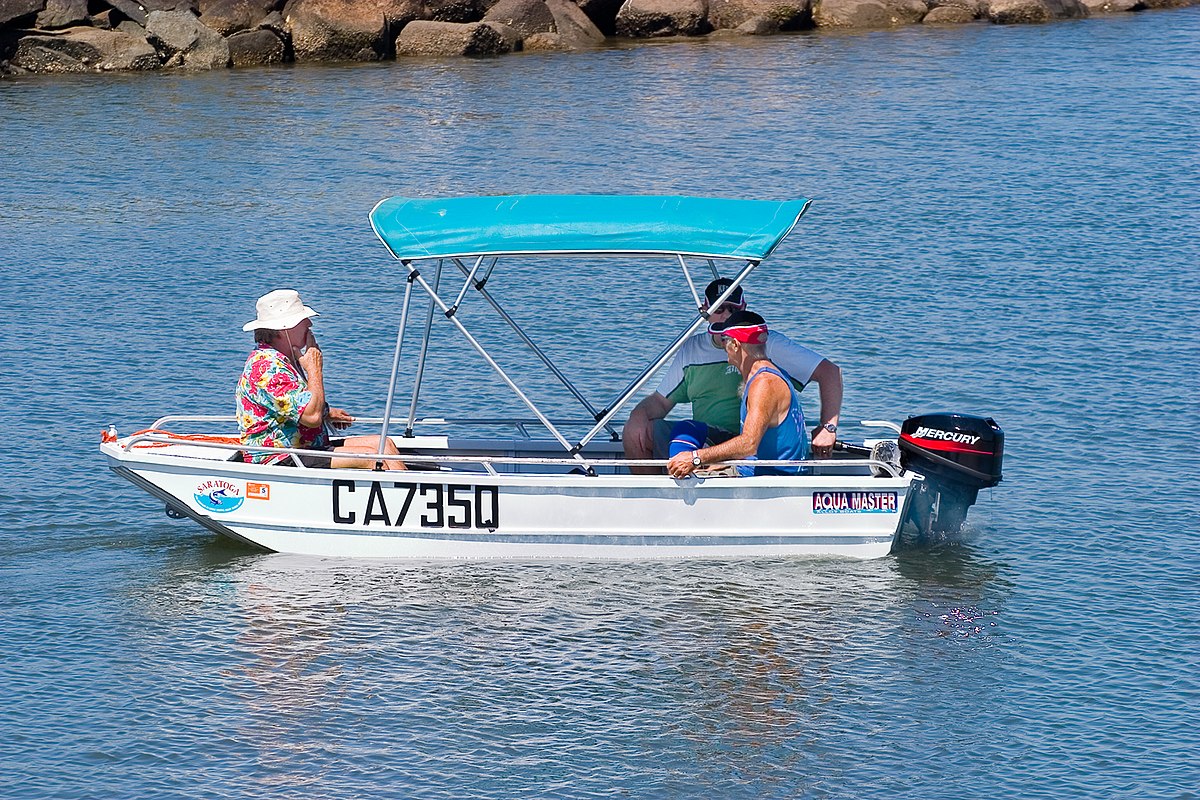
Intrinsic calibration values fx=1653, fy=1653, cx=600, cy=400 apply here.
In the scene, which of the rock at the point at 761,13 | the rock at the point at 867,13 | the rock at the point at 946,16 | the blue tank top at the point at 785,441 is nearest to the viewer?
the blue tank top at the point at 785,441

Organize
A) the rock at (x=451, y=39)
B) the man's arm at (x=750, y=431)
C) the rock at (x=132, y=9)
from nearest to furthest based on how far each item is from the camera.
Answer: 1. the man's arm at (x=750, y=431)
2. the rock at (x=132, y=9)
3. the rock at (x=451, y=39)

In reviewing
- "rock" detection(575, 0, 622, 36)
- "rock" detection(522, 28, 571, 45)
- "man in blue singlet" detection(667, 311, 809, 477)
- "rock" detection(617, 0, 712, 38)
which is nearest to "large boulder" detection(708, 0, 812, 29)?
"rock" detection(617, 0, 712, 38)

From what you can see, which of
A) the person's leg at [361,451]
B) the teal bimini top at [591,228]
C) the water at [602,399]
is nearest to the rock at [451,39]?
the water at [602,399]

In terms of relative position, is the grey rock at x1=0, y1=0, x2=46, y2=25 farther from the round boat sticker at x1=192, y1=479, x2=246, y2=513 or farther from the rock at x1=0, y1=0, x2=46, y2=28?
the round boat sticker at x1=192, y1=479, x2=246, y2=513

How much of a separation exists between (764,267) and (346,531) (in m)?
9.23

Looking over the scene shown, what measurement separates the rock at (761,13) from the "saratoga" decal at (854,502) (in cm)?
2613

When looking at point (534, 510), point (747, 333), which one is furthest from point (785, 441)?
point (534, 510)

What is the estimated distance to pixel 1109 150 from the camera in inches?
953

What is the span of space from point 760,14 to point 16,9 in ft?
49.0

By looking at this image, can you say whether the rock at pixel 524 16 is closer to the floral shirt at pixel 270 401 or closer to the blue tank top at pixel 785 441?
the floral shirt at pixel 270 401

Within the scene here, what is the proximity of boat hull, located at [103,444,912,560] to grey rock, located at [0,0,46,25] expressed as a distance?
23.2m

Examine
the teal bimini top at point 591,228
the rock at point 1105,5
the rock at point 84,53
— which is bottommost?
the teal bimini top at point 591,228

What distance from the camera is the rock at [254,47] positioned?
3206 cm

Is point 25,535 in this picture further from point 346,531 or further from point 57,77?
point 57,77
